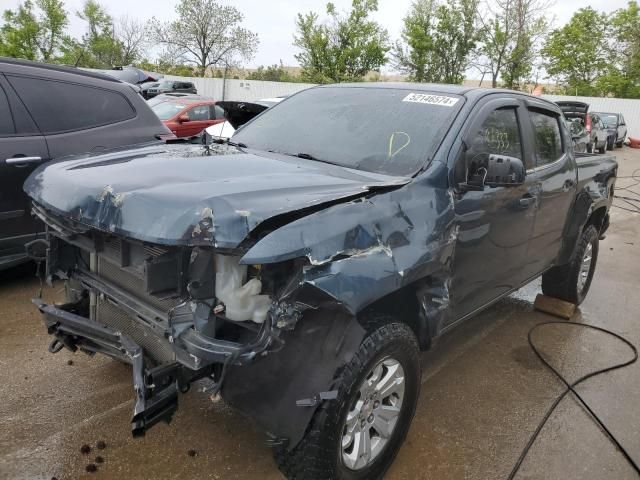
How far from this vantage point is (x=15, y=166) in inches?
165

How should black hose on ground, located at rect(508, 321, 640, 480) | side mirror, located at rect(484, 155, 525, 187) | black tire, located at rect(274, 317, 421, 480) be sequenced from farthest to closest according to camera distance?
black hose on ground, located at rect(508, 321, 640, 480), side mirror, located at rect(484, 155, 525, 187), black tire, located at rect(274, 317, 421, 480)

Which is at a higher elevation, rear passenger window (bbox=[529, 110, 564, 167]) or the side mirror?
rear passenger window (bbox=[529, 110, 564, 167])

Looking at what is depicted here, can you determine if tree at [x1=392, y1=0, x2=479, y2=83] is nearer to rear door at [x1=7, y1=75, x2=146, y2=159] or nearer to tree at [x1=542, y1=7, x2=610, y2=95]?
tree at [x1=542, y1=7, x2=610, y2=95]

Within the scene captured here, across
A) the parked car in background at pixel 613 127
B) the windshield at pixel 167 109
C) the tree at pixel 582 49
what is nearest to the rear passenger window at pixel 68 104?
the windshield at pixel 167 109

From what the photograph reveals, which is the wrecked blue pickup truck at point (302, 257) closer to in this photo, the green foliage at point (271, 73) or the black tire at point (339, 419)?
the black tire at point (339, 419)

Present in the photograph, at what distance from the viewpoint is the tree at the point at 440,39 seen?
34.2m

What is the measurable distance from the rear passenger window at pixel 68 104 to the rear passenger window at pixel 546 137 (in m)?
3.61

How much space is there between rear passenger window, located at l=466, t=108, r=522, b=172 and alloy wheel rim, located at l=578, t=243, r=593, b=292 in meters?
2.05

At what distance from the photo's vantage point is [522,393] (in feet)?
12.0

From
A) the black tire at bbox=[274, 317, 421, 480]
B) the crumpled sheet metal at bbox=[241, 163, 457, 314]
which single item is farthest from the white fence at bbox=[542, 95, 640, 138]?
the black tire at bbox=[274, 317, 421, 480]

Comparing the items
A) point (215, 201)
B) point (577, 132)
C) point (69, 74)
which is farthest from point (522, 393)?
point (577, 132)

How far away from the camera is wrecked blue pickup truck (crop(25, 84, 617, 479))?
1985 mm

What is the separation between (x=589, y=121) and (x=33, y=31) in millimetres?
38119

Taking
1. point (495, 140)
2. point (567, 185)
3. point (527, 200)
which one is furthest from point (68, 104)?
point (567, 185)
